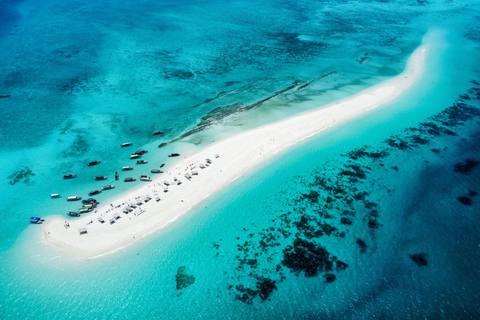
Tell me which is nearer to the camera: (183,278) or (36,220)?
(183,278)

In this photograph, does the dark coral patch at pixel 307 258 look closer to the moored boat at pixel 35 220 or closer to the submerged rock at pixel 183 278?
the submerged rock at pixel 183 278

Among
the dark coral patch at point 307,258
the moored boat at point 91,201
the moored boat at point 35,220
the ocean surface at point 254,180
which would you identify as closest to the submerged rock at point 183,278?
the ocean surface at point 254,180

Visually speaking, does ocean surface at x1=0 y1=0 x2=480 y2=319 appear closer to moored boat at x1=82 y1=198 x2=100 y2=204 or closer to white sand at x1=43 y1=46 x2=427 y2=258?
moored boat at x1=82 y1=198 x2=100 y2=204

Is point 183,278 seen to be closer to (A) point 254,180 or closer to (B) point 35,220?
(A) point 254,180

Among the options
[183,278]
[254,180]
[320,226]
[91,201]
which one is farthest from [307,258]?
[91,201]

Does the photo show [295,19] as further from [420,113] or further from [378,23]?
[420,113]
